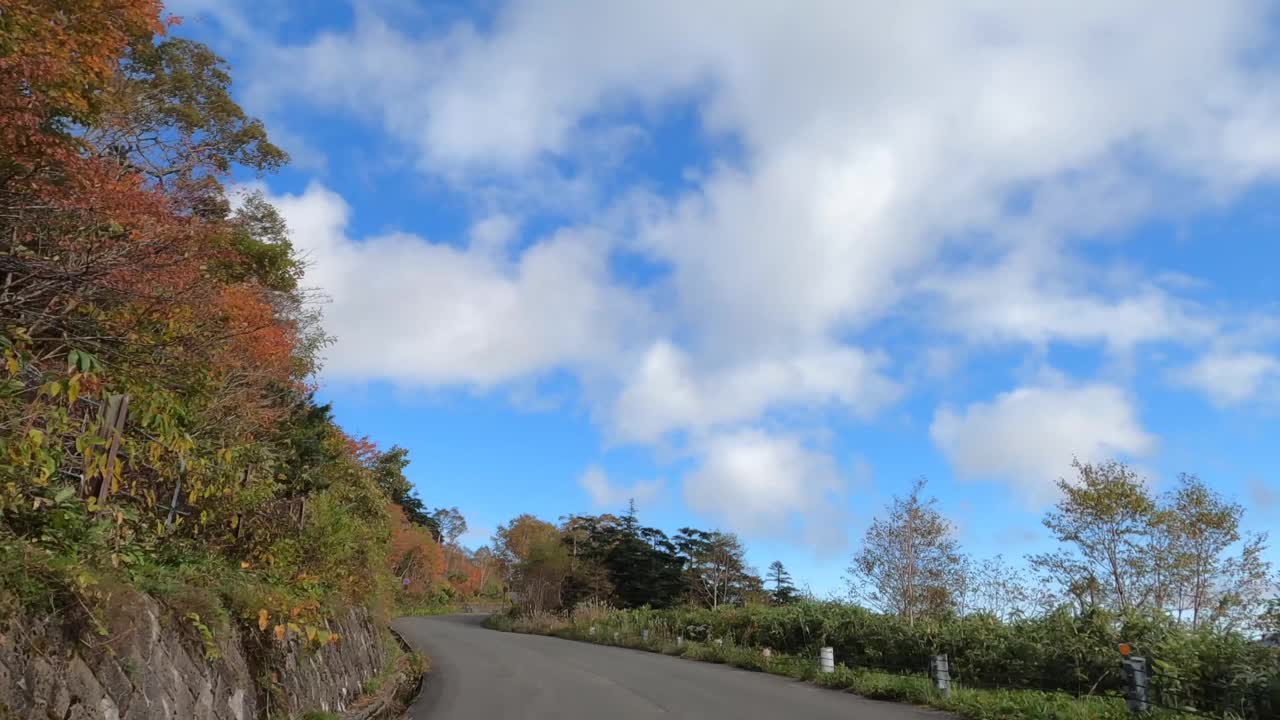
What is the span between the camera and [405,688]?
14094 millimetres

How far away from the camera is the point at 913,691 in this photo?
12078 millimetres

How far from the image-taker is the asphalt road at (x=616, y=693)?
10.8 metres

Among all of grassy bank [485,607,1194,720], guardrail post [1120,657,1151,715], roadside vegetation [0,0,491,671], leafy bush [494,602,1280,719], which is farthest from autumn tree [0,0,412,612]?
guardrail post [1120,657,1151,715]

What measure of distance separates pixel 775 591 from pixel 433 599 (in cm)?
2776

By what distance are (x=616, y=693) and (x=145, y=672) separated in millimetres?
8908

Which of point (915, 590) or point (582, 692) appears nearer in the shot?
point (582, 692)

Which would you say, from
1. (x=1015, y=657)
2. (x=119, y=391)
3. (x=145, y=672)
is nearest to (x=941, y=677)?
(x=1015, y=657)

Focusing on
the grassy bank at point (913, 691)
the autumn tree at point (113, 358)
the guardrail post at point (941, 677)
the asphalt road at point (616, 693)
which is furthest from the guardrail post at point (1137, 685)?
the autumn tree at point (113, 358)

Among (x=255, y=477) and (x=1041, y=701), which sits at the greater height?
(x=255, y=477)

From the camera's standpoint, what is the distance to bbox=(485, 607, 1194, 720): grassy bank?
9.75 m

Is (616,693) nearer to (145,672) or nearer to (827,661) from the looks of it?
(827,661)

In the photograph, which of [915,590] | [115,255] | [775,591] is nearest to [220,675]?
[115,255]

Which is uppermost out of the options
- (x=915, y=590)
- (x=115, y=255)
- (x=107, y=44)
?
(x=107, y=44)

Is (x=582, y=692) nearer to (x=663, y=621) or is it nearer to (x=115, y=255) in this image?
(x=115, y=255)
